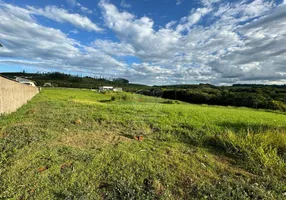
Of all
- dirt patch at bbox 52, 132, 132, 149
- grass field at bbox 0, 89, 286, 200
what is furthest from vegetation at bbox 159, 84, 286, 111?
grass field at bbox 0, 89, 286, 200

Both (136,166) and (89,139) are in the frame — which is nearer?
(136,166)

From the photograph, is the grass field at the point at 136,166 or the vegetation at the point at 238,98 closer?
the grass field at the point at 136,166

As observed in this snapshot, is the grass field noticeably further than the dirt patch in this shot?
No

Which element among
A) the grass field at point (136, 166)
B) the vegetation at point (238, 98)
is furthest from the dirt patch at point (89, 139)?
the vegetation at point (238, 98)

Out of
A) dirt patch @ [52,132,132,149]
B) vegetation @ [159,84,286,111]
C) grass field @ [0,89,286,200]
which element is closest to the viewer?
grass field @ [0,89,286,200]

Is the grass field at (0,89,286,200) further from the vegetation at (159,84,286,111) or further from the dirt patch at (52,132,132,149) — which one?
the vegetation at (159,84,286,111)

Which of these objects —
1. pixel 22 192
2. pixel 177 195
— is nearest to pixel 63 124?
pixel 22 192

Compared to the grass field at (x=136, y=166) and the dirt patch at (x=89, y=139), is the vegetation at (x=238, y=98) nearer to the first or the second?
the dirt patch at (x=89, y=139)

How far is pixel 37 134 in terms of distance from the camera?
4.58 metres

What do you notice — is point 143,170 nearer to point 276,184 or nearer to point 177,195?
point 177,195

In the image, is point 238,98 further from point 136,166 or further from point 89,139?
point 136,166

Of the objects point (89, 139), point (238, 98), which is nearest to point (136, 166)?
point (89, 139)

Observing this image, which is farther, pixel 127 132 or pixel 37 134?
pixel 127 132

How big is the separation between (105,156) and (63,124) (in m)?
3.37
